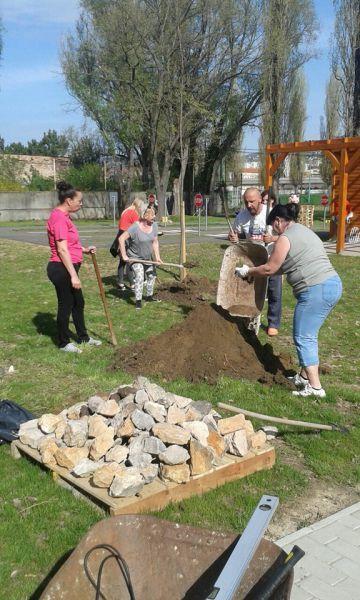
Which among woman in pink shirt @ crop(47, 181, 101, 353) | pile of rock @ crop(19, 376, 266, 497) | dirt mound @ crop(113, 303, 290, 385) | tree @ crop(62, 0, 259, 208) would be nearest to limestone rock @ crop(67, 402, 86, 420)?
pile of rock @ crop(19, 376, 266, 497)

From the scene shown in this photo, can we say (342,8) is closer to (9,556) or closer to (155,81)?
(155,81)

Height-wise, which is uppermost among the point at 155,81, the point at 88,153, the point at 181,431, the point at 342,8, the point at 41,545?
the point at 342,8

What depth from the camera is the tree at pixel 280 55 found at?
32750 mm

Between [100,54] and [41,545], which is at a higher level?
[100,54]

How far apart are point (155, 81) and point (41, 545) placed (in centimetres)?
3040

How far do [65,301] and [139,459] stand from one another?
3.36 metres

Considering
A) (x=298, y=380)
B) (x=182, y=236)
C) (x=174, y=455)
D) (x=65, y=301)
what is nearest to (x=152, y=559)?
(x=174, y=455)

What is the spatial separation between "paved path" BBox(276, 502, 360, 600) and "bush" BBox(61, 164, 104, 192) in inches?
1473

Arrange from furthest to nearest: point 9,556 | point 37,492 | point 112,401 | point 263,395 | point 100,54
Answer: point 100,54
point 263,395
point 112,401
point 37,492
point 9,556

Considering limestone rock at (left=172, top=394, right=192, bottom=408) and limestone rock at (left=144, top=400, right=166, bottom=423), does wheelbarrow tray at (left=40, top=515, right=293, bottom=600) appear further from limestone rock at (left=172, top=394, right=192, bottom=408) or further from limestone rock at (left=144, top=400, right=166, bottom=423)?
limestone rock at (left=172, top=394, right=192, bottom=408)

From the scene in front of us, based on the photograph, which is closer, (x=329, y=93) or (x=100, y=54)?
(x=100, y=54)

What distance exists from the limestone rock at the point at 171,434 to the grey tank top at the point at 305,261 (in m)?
2.05

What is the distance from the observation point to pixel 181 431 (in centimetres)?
384

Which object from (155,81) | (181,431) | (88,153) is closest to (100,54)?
(155,81)
